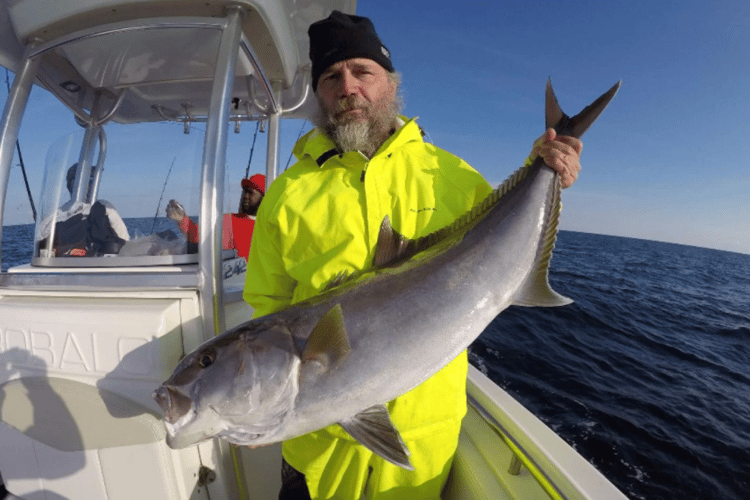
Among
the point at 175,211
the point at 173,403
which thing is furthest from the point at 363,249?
the point at 175,211

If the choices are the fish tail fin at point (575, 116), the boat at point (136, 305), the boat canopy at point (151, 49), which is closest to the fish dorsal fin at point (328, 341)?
the boat at point (136, 305)

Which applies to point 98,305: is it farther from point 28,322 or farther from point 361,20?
point 361,20

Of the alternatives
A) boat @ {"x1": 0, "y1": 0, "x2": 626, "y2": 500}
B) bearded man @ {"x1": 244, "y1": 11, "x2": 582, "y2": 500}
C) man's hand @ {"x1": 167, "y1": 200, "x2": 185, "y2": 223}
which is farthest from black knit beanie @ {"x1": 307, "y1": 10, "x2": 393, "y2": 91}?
man's hand @ {"x1": 167, "y1": 200, "x2": 185, "y2": 223}

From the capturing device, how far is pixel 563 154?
1.69 metres

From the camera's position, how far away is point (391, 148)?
1862 millimetres

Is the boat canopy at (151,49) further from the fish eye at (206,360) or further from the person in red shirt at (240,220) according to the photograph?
the fish eye at (206,360)

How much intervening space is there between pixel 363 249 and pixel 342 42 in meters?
1.32

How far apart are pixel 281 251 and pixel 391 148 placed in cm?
79

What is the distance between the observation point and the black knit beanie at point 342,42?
2139mm

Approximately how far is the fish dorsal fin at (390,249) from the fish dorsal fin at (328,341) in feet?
1.23

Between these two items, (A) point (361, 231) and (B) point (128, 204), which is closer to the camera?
(A) point (361, 231)

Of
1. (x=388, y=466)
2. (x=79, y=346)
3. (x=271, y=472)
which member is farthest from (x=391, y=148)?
(x=271, y=472)

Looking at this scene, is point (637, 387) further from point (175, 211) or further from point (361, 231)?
point (175, 211)

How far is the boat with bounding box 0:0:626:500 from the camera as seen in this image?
1996 mm
